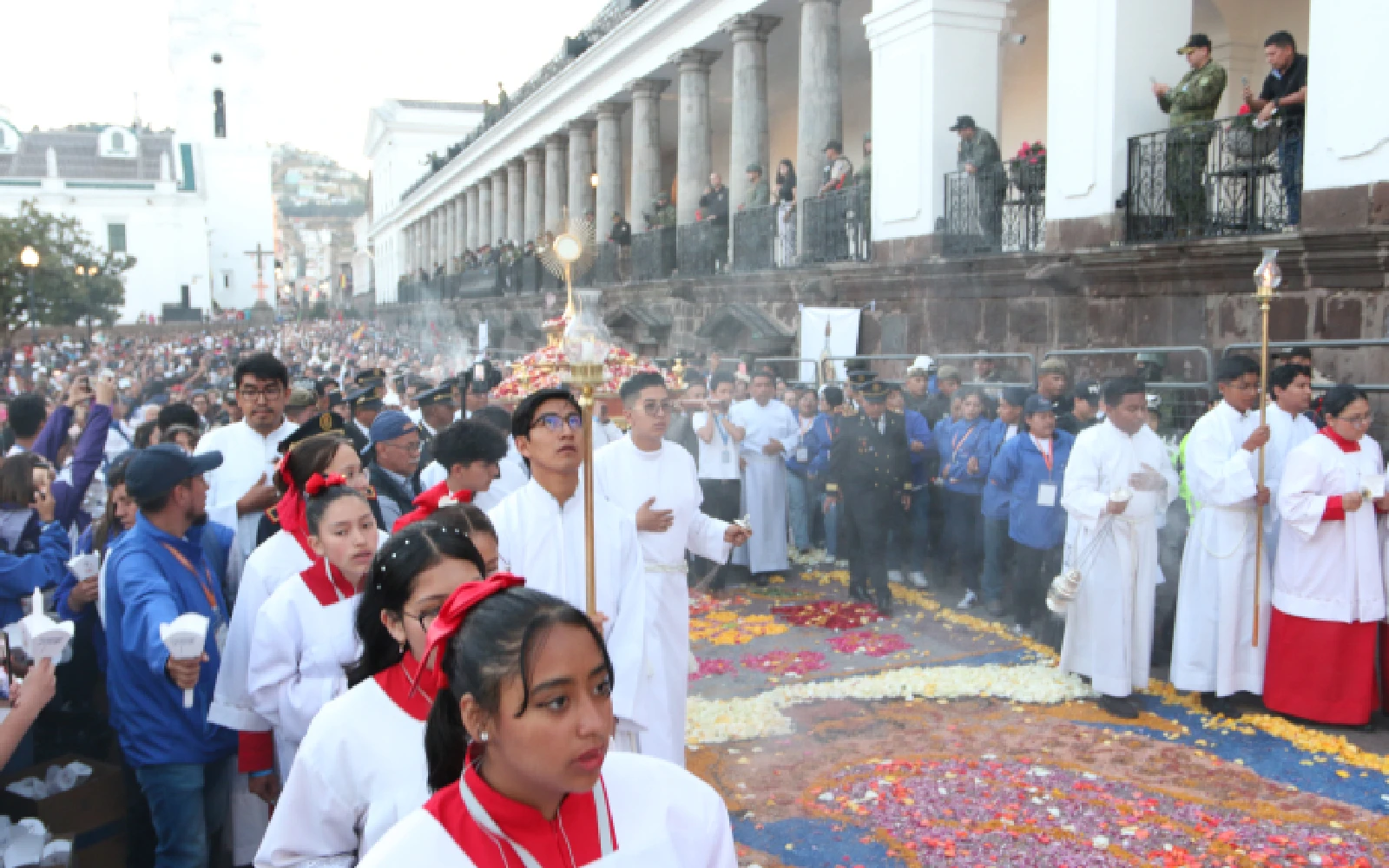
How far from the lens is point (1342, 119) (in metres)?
8.75

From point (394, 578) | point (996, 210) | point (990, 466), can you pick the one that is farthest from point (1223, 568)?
point (996, 210)

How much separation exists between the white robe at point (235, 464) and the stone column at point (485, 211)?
37.9 metres

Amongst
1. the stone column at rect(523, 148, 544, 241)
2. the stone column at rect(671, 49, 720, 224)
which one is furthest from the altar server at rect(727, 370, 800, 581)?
the stone column at rect(523, 148, 544, 241)

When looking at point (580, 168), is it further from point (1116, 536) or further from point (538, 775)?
point (538, 775)

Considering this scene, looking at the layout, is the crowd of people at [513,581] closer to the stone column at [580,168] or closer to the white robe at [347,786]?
the white robe at [347,786]

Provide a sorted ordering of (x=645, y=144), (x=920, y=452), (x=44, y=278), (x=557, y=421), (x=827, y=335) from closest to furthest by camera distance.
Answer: (x=557, y=421) < (x=920, y=452) < (x=827, y=335) < (x=645, y=144) < (x=44, y=278)

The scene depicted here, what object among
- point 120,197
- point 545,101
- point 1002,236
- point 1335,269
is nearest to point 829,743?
point 1335,269

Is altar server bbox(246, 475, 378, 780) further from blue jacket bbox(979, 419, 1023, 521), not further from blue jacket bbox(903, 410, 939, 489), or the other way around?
blue jacket bbox(903, 410, 939, 489)

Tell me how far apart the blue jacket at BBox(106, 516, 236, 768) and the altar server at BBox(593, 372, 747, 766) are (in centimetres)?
172

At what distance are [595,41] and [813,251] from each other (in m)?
12.9

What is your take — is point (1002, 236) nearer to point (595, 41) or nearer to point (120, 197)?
point (595, 41)

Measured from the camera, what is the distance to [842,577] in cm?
1089

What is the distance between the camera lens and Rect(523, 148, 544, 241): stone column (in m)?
34.9

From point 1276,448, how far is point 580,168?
80.2 ft
